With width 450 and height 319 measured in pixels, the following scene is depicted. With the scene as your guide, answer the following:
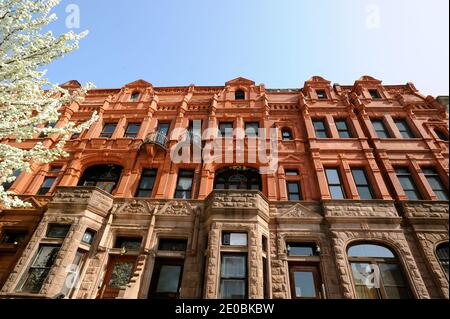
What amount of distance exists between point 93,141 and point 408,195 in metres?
17.7

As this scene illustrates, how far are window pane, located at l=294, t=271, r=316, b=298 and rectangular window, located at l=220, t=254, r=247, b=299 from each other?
2467 millimetres

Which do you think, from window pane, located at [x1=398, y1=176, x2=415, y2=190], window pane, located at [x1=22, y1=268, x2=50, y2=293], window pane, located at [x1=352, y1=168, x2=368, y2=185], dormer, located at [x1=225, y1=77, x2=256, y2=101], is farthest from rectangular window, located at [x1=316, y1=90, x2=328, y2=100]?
window pane, located at [x1=22, y1=268, x2=50, y2=293]

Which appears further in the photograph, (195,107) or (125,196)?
(195,107)

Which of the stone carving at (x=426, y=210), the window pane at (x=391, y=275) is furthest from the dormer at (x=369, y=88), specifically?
the window pane at (x=391, y=275)

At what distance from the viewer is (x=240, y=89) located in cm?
1872

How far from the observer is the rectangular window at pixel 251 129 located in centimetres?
1588

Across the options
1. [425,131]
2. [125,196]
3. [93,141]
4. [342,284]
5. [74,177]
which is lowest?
[342,284]

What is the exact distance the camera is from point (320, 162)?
13578 millimetres

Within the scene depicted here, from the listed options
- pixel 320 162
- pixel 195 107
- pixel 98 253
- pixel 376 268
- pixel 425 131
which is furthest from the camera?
pixel 195 107

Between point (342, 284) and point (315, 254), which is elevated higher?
point (315, 254)
